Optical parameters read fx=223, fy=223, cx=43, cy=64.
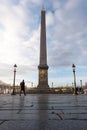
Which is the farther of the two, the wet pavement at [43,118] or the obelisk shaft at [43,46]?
the obelisk shaft at [43,46]

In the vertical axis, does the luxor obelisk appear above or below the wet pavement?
above

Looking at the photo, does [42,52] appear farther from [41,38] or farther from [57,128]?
[57,128]

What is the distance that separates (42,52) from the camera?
49781mm

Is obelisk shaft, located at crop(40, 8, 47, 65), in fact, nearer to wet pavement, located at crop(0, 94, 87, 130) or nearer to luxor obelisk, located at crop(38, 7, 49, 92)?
luxor obelisk, located at crop(38, 7, 49, 92)

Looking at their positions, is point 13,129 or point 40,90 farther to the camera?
point 40,90

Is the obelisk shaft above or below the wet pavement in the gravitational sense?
above

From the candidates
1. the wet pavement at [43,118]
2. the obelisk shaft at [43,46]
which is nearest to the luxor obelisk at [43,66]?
the obelisk shaft at [43,46]

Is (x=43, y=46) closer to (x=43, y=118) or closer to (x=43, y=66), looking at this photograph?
(x=43, y=66)

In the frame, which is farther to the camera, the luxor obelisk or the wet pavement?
the luxor obelisk

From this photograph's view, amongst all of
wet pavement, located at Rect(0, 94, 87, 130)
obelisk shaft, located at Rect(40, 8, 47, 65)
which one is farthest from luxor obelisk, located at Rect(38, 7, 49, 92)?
wet pavement, located at Rect(0, 94, 87, 130)

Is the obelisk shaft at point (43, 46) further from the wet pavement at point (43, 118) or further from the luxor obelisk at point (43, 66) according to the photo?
the wet pavement at point (43, 118)

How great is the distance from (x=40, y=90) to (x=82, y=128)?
44.9m

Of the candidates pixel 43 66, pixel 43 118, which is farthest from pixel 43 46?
pixel 43 118

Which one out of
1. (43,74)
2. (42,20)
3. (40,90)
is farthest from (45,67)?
(42,20)
